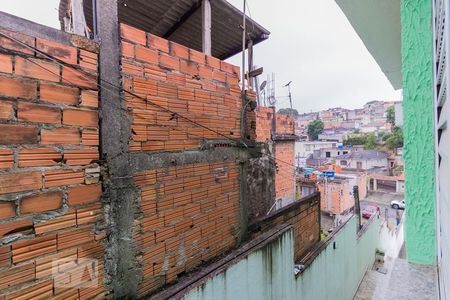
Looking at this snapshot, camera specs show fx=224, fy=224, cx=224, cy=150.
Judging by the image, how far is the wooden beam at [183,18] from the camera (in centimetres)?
311

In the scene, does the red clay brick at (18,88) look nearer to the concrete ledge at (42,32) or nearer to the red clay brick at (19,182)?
the concrete ledge at (42,32)

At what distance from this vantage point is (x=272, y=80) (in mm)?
10953

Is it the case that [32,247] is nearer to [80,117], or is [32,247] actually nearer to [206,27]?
[80,117]

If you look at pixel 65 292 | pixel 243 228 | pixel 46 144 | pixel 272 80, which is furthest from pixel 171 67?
pixel 272 80

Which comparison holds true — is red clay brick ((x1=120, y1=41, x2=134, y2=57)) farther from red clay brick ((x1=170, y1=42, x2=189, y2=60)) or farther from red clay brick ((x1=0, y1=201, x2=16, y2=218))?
red clay brick ((x1=0, y1=201, x2=16, y2=218))

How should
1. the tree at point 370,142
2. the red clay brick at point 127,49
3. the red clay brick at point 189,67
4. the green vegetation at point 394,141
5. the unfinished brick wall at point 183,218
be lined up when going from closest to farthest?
the red clay brick at point 127,49
the unfinished brick wall at point 183,218
the red clay brick at point 189,67
the green vegetation at point 394,141
the tree at point 370,142

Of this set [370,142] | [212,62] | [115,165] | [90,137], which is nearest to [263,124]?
[212,62]

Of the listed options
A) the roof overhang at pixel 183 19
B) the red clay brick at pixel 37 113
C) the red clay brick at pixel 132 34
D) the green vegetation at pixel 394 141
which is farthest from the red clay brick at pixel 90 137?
the green vegetation at pixel 394 141

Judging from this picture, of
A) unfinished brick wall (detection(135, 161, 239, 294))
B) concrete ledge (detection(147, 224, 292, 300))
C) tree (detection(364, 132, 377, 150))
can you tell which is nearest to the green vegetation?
tree (detection(364, 132, 377, 150))

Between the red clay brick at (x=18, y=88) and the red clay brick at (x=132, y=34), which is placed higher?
the red clay brick at (x=132, y=34)

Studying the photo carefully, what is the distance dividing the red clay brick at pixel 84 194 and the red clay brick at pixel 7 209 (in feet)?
0.84

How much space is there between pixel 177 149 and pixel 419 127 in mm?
1667

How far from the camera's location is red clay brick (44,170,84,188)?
1288mm

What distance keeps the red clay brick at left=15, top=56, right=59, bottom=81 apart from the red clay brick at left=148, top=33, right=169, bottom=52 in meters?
0.75
